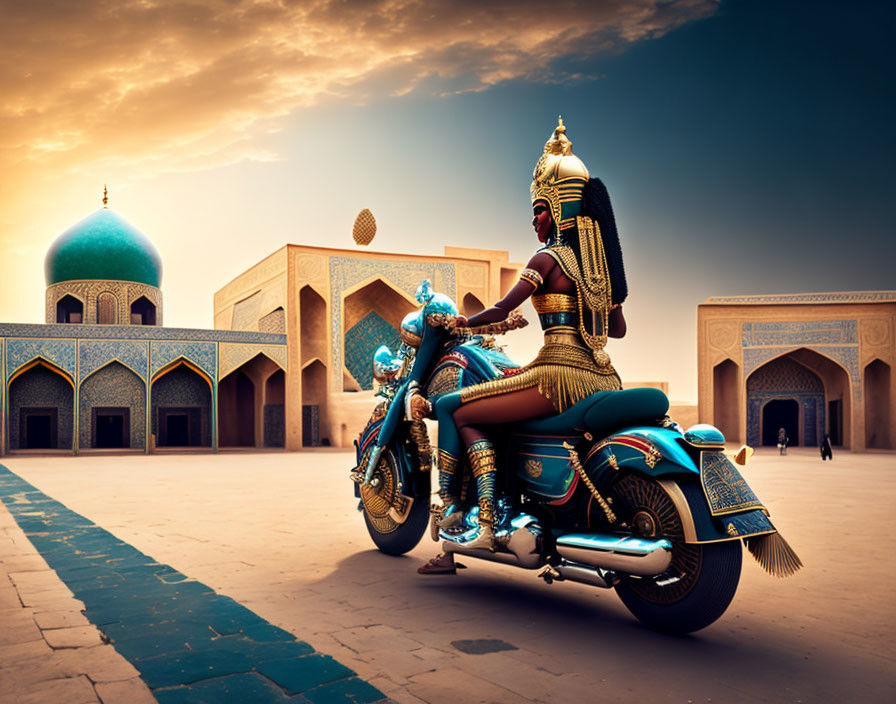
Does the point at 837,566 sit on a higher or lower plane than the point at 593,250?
lower

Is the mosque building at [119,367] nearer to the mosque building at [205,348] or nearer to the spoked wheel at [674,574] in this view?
the mosque building at [205,348]

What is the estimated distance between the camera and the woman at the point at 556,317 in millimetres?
3570

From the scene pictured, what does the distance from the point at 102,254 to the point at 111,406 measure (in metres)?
7.07

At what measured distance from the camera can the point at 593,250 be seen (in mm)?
3689

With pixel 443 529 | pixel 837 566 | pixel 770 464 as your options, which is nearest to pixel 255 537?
pixel 443 529

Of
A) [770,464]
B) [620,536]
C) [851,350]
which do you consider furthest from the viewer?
[851,350]

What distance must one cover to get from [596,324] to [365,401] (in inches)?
760

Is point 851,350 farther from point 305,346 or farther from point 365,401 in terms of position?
point 305,346

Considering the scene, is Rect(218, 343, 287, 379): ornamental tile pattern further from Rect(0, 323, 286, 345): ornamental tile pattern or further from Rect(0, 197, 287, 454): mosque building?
Rect(0, 323, 286, 345): ornamental tile pattern

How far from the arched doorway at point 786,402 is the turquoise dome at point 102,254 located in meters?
22.0

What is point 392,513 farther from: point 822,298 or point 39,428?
point 822,298

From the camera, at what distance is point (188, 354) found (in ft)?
72.9

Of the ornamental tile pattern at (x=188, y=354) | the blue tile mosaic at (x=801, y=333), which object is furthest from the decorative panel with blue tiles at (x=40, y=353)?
the blue tile mosaic at (x=801, y=333)

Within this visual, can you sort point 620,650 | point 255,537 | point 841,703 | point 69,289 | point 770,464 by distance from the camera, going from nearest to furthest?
1. point 841,703
2. point 620,650
3. point 255,537
4. point 770,464
5. point 69,289
